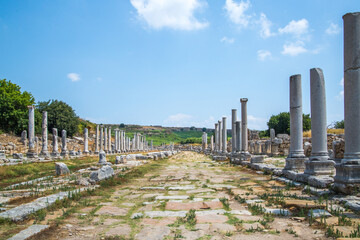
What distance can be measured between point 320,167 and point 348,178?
198cm

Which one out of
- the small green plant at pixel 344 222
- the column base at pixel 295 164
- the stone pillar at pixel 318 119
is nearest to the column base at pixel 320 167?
the stone pillar at pixel 318 119

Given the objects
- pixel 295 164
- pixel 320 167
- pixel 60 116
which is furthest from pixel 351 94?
pixel 60 116

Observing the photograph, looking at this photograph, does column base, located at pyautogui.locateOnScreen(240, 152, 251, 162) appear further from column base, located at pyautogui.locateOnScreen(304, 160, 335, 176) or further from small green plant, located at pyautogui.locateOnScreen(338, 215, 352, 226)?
small green plant, located at pyautogui.locateOnScreen(338, 215, 352, 226)

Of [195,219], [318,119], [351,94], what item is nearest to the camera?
[195,219]

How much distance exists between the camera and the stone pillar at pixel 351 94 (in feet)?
20.0

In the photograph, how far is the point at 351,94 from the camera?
6.32m

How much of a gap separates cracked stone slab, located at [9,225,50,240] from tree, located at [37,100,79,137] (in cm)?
4497

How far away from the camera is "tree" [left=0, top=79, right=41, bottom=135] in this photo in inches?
1443

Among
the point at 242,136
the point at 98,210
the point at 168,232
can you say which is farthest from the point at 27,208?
the point at 242,136

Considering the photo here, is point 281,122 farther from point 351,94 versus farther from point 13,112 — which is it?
point 351,94

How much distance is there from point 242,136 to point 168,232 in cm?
1417

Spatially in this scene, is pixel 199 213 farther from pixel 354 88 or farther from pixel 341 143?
pixel 341 143

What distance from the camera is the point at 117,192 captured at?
A: 24.0 feet

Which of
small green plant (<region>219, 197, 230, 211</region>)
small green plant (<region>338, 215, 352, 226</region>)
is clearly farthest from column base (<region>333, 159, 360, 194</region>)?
small green plant (<region>219, 197, 230, 211</region>)
